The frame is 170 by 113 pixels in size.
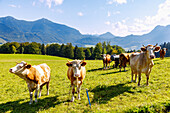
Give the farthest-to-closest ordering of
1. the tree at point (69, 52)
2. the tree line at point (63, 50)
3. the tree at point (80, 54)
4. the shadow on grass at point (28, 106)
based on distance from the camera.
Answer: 1. the tree at point (69, 52)
2. the tree at point (80, 54)
3. the tree line at point (63, 50)
4. the shadow on grass at point (28, 106)

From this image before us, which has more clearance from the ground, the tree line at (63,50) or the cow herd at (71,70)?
the tree line at (63,50)

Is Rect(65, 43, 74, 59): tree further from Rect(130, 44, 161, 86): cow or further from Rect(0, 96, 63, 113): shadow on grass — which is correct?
Rect(0, 96, 63, 113): shadow on grass

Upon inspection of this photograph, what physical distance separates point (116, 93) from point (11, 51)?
10668 centimetres

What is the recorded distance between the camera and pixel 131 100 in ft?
26.1

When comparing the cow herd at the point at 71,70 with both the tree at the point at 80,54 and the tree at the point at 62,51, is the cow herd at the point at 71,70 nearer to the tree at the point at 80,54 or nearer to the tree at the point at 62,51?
the tree at the point at 80,54

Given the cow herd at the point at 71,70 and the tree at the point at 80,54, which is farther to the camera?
the tree at the point at 80,54

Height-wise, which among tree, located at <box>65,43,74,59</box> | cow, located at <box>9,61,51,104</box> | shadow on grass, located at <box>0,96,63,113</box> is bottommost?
shadow on grass, located at <box>0,96,63,113</box>

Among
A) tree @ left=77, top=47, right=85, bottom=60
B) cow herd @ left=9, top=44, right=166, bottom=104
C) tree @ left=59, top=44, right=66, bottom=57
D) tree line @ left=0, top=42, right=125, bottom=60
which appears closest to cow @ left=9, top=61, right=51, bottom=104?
cow herd @ left=9, top=44, right=166, bottom=104

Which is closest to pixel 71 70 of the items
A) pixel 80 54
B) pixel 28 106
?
pixel 28 106

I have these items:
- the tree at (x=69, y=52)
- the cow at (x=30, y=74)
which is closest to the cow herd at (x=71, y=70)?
the cow at (x=30, y=74)

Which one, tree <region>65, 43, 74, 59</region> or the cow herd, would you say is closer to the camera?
the cow herd

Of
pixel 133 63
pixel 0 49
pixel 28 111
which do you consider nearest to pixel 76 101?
pixel 28 111

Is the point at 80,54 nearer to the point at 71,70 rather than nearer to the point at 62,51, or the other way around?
the point at 62,51

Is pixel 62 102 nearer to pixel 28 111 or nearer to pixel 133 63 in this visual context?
pixel 28 111
